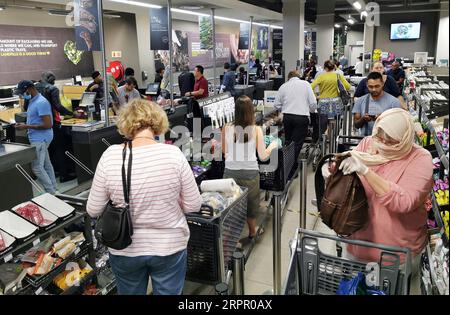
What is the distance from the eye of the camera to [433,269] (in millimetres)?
2100

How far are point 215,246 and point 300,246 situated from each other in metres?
1.09

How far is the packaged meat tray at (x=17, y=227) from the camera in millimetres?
2747

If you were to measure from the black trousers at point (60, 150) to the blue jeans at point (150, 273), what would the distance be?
14.9 ft

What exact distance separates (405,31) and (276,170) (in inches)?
791

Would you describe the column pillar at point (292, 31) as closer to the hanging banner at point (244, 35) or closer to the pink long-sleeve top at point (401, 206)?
the hanging banner at point (244, 35)

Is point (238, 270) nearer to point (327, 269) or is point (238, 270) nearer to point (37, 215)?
point (327, 269)

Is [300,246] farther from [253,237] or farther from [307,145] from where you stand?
[307,145]

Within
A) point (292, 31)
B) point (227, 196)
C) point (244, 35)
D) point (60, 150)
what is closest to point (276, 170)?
point (227, 196)

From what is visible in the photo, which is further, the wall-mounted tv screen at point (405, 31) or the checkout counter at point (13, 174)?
the wall-mounted tv screen at point (405, 31)

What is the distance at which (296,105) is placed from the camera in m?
5.92

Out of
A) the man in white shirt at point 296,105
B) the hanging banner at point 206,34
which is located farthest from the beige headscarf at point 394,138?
the hanging banner at point 206,34

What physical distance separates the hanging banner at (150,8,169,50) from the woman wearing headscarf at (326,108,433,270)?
19.0ft

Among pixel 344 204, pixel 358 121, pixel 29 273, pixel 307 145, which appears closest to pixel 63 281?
pixel 29 273

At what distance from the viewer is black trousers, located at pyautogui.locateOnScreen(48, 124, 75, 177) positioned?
6430 millimetres
